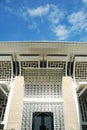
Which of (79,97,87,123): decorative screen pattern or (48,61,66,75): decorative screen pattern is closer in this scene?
(79,97,87,123): decorative screen pattern

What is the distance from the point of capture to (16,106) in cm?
780

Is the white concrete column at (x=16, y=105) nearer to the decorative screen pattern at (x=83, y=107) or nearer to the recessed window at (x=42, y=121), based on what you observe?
the recessed window at (x=42, y=121)

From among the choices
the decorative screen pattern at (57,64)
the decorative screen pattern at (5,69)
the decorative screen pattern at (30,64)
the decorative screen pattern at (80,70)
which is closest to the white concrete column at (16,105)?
the decorative screen pattern at (5,69)

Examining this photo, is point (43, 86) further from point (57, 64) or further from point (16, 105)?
point (16, 105)

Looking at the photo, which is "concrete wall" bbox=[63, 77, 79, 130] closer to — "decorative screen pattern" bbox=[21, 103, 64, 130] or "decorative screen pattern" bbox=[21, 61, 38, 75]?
"decorative screen pattern" bbox=[21, 103, 64, 130]

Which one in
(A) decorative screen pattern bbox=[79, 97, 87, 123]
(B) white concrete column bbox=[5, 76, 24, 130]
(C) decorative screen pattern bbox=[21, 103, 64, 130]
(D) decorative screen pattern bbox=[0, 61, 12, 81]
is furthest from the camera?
(D) decorative screen pattern bbox=[0, 61, 12, 81]

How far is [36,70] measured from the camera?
8.62 metres

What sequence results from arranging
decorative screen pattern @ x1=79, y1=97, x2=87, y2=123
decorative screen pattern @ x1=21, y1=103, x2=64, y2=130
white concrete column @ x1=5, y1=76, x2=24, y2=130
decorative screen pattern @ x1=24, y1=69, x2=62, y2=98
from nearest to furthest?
white concrete column @ x1=5, y1=76, x2=24, y2=130
decorative screen pattern @ x1=21, y1=103, x2=64, y2=130
decorative screen pattern @ x1=79, y1=97, x2=87, y2=123
decorative screen pattern @ x1=24, y1=69, x2=62, y2=98

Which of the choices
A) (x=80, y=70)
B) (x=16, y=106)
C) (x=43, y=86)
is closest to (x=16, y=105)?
(x=16, y=106)

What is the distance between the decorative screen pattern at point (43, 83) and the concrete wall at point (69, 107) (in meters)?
0.28

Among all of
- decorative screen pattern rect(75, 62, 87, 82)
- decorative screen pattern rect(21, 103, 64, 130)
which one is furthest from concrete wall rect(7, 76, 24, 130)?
decorative screen pattern rect(75, 62, 87, 82)

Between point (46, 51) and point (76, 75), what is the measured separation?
175 cm

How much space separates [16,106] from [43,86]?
1.52 m

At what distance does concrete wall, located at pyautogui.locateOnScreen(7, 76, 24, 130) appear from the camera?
730 cm
